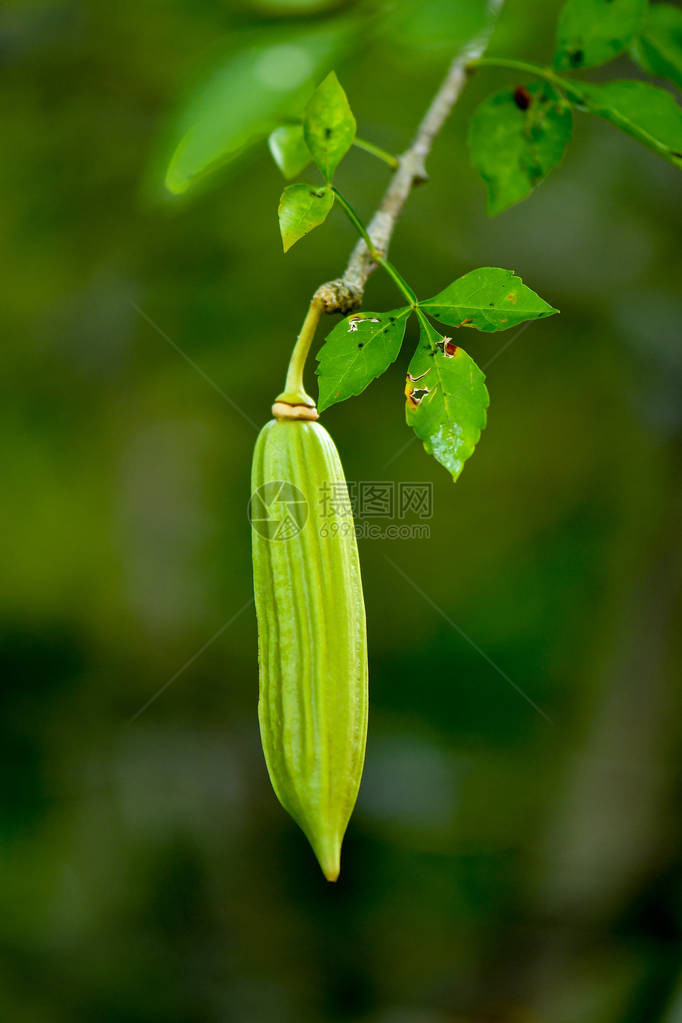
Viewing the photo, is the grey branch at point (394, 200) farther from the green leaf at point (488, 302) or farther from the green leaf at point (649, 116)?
the green leaf at point (649, 116)

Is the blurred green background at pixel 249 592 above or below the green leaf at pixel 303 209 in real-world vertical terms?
below

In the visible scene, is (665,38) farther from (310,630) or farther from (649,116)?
(310,630)

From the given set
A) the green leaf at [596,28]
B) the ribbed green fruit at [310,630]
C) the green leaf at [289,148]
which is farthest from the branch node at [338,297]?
the green leaf at [596,28]

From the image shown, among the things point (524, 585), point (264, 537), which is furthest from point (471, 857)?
point (264, 537)

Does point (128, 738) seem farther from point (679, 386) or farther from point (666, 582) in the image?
point (679, 386)

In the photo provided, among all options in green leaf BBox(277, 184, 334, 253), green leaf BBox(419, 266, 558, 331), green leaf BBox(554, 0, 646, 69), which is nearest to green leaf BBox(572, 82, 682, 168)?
green leaf BBox(554, 0, 646, 69)

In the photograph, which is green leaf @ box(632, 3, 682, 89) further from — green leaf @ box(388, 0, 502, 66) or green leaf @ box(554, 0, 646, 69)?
green leaf @ box(388, 0, 502, 66)

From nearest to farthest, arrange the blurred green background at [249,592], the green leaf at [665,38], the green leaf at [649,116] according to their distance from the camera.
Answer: the green leaf at [649,116]
the green leaf at [665,38]
the blurred green background at [249,592]
